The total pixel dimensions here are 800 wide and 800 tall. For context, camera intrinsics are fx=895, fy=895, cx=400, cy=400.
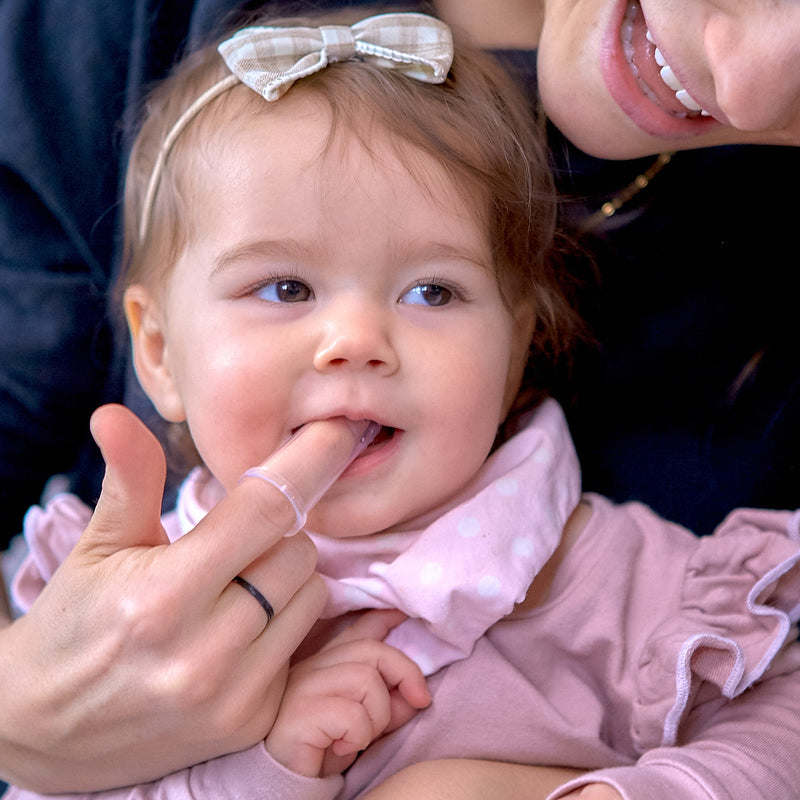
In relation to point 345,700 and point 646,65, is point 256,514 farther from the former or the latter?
point 646,65

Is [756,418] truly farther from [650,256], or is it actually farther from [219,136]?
[219,136]

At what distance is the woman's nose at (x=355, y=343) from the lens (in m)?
0.93

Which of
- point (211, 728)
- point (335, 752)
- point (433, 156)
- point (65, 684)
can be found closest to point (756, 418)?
point (433, 156)

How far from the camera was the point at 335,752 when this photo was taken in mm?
952

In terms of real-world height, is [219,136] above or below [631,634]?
above

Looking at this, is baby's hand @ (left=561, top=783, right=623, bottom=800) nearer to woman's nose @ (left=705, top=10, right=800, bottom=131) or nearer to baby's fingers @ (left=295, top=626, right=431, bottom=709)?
baby's fingers @ (left=295, top=626, right=431, bottom=709)

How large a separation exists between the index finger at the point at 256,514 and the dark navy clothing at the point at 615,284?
0.57 m

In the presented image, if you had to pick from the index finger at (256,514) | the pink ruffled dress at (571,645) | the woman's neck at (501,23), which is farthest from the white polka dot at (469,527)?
the woman's neck at (501,23)

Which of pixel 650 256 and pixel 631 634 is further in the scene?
pixel 650 256

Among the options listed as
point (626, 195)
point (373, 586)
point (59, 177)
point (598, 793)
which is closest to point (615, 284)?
point (626, 195)

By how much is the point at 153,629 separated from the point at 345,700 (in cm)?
25

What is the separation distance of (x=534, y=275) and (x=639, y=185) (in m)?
0.22

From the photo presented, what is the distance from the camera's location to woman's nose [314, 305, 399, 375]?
3.04ft

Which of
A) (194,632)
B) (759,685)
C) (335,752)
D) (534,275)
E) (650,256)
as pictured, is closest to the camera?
(194,632)
